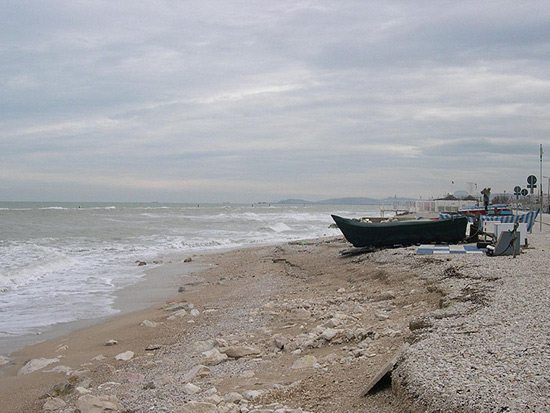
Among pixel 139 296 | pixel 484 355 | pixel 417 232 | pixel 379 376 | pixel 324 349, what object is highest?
pixel 417 232

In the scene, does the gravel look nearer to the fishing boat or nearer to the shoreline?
the shoreline

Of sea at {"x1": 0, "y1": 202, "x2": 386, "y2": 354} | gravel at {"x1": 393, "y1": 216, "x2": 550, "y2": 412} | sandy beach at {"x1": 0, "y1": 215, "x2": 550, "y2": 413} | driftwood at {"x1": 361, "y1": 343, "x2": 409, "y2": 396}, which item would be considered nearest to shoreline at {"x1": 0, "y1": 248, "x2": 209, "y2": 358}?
sea at {"x1": 0, "y1": 202, "x2": 386, "y2": 354}

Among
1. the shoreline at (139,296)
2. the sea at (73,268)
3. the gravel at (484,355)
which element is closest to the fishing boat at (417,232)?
the shoreline at (139,296)

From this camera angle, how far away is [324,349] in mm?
6336

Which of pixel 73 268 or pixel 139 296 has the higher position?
pixel 73 268

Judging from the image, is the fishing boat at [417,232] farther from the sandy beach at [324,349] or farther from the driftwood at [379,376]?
the driftwood at [379,376]

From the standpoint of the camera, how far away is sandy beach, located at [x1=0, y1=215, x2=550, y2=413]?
420cm

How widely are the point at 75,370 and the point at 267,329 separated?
2802mm

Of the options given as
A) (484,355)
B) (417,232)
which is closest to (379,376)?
(484,355)

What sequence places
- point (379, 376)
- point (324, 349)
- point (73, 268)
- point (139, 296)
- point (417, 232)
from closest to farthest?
point (379, 376) < point (324, 349) < point (139, 296) < point (417, 232) < point (73, 268)

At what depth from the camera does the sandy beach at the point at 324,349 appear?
13.8 ft

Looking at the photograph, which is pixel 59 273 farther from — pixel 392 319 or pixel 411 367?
pixel 411 367

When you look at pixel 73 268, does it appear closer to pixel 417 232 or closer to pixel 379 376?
pixel 417 232

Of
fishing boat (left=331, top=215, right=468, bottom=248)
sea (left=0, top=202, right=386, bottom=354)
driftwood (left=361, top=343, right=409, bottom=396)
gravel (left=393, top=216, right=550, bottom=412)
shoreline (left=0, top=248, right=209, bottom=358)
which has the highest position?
fishing boat (left=331, top=215, right=468, bottom=248)
